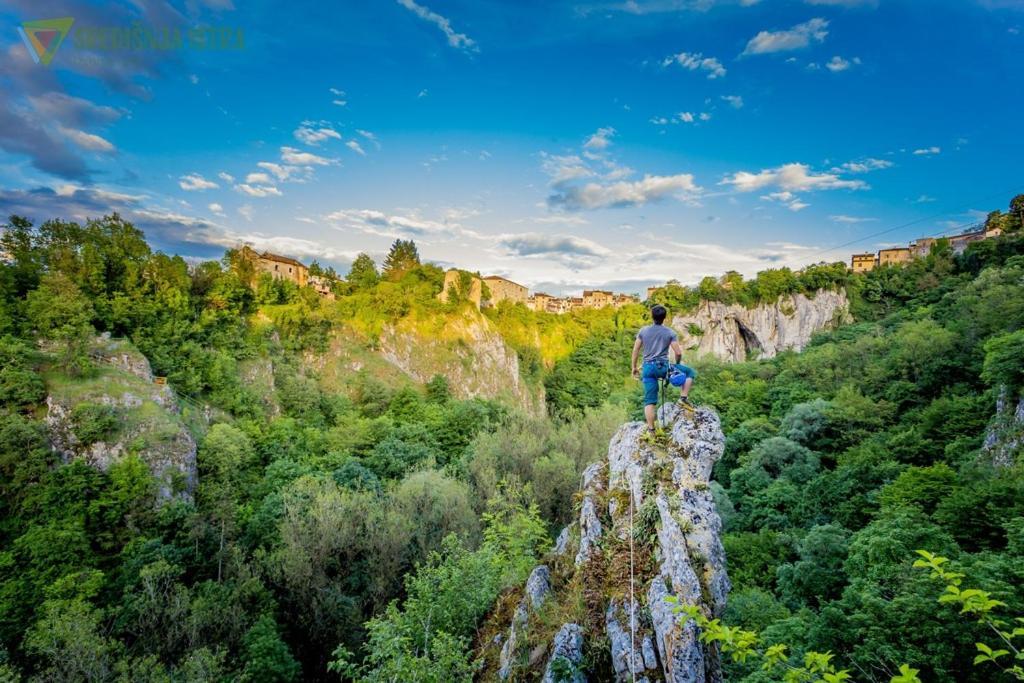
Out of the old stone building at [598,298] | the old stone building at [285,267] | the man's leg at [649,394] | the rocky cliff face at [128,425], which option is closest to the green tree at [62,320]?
the rocky cliff face at [128,425]

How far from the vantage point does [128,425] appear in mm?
26203

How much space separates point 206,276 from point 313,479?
25.4 meters

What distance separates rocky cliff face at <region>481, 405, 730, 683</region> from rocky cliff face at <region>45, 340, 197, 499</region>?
81.5 ft

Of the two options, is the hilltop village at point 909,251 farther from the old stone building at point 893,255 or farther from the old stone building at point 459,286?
the old stone building at point 459,286

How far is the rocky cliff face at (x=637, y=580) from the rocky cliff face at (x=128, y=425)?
24851mm

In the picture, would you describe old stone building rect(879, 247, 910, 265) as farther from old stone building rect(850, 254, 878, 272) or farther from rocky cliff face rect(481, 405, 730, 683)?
rocky cliff face rect(481, 405, 730, 683)

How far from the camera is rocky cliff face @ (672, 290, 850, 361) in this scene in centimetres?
6388

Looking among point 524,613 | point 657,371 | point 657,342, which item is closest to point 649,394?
point 657,371

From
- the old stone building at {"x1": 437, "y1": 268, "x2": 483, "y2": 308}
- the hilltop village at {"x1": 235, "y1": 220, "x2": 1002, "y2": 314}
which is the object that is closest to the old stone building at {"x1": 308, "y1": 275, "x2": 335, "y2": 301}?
the hilltop village at {"x1": 235, "y1": 220, "x2": 1002, "y2": 314}

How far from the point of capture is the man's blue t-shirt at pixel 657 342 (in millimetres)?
8688

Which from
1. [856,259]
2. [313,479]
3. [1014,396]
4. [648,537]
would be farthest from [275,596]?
[856,259]

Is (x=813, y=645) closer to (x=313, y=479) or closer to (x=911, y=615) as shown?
(x=911, y=615)

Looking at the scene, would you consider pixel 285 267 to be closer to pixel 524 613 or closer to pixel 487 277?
pixel 487 277

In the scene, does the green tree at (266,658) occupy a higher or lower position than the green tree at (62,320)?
lower
